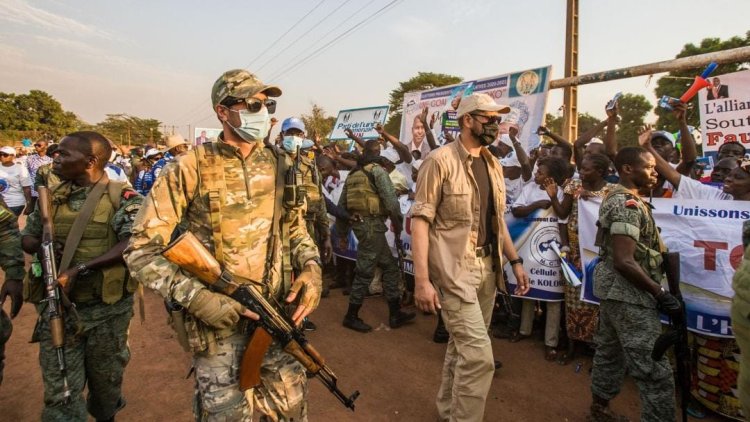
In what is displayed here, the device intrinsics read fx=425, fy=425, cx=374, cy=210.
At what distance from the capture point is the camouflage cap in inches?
84.1

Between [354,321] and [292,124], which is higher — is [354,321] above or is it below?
below

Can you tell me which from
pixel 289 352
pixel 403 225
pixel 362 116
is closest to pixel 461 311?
pixel 289 352

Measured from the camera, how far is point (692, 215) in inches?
134

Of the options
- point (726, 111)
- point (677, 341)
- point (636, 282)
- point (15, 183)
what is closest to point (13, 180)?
point (15, 183)

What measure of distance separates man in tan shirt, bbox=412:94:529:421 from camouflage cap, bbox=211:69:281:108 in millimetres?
1168

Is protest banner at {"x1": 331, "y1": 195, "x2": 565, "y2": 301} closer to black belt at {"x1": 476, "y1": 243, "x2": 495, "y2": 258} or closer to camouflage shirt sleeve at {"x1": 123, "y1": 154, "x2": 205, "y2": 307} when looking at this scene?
black belt at {"x1": 476, "y1": 243, "x2": 495, "y2": 258}

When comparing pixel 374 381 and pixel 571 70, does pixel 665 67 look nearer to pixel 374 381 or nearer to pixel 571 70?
pixel 571 70

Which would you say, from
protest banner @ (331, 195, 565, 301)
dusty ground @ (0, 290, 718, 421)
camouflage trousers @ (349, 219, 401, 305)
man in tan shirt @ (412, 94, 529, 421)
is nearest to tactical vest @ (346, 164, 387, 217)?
camouflage trousers @ (349, 219, 401, 305)

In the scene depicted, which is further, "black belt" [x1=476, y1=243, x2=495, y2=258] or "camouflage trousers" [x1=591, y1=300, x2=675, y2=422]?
"black belt" [x1=476, y1=243, x2=495, y2=258]

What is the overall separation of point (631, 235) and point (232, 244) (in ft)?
7.64

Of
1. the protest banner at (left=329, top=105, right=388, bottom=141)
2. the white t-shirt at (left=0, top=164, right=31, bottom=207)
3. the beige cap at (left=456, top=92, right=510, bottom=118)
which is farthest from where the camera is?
the protest banner at (left=329, top=105, right=388, bottom=141)

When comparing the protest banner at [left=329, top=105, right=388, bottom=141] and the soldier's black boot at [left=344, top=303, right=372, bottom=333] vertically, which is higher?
the protest banner at [left=329, top=105, right=388, bottom=141]

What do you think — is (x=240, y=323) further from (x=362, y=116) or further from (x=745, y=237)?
(x=362, y=116)

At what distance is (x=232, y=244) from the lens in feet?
6.91
